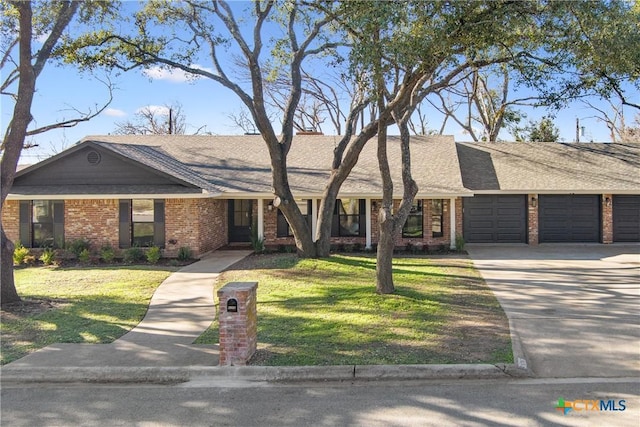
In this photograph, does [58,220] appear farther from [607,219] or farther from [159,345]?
[607,219]

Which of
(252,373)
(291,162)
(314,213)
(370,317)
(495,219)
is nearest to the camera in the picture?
(252,373)

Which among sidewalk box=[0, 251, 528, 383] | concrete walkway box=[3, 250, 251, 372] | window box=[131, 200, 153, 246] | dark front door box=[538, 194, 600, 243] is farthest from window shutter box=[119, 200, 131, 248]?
dark front door box=[538, 194, 600, 243]

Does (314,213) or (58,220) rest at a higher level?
(314,213)

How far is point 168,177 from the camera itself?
16312mm

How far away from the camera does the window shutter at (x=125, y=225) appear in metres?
16.5

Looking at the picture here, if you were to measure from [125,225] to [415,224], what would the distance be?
34.4ft

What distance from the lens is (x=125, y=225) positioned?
16.5 meters

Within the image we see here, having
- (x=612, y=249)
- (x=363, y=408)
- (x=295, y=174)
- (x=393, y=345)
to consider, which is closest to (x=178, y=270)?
(x=295, y=174)

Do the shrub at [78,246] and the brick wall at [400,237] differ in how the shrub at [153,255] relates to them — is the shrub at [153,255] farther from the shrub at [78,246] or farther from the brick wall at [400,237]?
the brick wall at [400,237]

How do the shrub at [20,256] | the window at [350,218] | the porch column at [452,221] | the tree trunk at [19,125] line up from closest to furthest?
the tree trunk at [19,125] < the shrub at [20,256] < the porch column at [452,221] < the window at [350,218]

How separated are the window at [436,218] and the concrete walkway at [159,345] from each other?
9.90m

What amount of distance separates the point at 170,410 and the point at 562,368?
4796 mm

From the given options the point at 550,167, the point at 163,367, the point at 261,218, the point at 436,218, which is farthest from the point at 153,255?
the point at 550,167

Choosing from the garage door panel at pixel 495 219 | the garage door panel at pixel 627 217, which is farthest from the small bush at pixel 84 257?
the garage door panel at pixel 627 217
